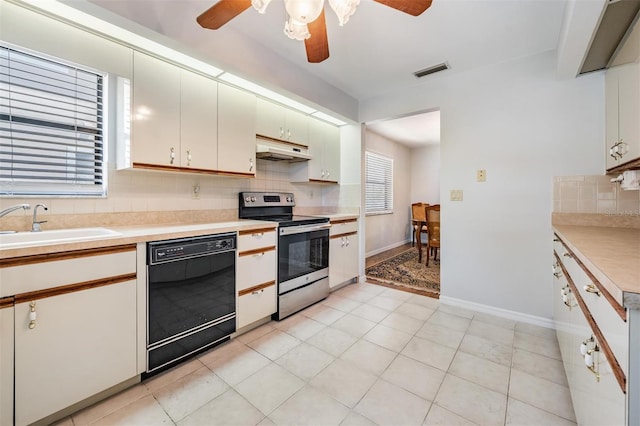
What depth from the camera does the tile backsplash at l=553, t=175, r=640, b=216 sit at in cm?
209

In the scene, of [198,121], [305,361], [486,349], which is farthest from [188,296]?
[486,349]

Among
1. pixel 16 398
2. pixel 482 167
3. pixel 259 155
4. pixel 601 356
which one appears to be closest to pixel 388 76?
pixel 482 167

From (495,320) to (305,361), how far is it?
73.4 inches

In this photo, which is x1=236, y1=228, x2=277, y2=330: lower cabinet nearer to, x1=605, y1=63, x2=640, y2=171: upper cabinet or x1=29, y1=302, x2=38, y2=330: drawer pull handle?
x1=29, y1=302, x2=38, y2=330: drawer pull handle

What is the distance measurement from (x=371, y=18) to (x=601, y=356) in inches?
89.6

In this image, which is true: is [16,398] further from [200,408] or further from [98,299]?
[200,408]

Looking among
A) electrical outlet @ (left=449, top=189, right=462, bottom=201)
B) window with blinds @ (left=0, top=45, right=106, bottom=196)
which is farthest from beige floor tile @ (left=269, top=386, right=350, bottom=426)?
electrical outlet @ (left=449, top=189, right=462, bottom=201)

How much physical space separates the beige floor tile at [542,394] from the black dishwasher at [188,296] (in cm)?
195

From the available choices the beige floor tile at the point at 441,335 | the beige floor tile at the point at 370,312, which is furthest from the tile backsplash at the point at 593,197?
the beige floor tile at the point at 370,312

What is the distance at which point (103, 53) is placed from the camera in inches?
71.0

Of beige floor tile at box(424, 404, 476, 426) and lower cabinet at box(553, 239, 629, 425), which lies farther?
beige floor tile at box(424, 404, 476, 426)

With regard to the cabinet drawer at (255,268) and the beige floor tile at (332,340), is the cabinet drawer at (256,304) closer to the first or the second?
the cabinet drawer at (255,268)

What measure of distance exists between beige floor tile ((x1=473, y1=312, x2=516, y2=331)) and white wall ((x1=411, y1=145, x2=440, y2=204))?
417 centimetres

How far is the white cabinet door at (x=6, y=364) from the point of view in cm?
117
